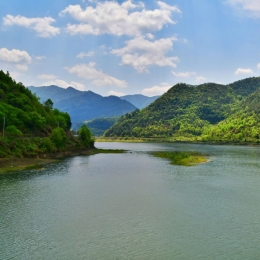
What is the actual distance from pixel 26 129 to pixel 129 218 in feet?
295

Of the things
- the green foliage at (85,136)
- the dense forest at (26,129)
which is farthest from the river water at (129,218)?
the green foliage at (85,136)

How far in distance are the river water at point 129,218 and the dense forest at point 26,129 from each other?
29.0m

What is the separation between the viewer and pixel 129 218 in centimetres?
3653

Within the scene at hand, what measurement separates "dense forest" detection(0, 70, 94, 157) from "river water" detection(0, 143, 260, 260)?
95.2 ft

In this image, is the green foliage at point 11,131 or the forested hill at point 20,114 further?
the forested hill at point 20,114

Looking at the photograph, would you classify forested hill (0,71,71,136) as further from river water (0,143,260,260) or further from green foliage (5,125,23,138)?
river water (0,143,260,260)

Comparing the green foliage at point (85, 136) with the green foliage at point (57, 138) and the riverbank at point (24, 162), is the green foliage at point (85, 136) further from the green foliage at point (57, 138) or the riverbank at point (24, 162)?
the riverbank at point (24, 162)

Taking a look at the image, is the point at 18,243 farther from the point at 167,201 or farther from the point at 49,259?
the point at 167,201

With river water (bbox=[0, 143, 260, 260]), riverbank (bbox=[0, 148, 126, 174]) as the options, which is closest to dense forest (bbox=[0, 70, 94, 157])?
riverbank (bbox=[0, 148, 126, 174])

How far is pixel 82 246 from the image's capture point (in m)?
28.3

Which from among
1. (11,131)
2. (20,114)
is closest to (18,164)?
(11,131)

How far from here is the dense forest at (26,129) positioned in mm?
89750

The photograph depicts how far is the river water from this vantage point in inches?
1077

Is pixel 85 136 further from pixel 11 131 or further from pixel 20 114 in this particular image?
pixel 11 131
